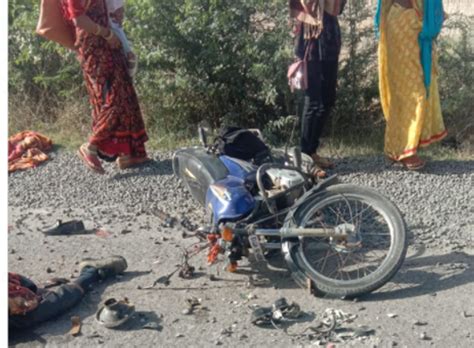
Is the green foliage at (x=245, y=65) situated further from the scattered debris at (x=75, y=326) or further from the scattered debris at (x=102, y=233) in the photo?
the scattered debris at (x=75, y=326)

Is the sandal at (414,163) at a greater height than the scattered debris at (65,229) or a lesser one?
greater

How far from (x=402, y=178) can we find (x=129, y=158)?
8.37ft

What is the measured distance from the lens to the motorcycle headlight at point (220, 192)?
194 inches

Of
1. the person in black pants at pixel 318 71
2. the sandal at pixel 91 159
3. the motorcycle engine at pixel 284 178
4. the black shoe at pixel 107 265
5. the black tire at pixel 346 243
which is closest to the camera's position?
the black tire at pixel 346 243

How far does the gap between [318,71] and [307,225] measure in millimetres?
2040

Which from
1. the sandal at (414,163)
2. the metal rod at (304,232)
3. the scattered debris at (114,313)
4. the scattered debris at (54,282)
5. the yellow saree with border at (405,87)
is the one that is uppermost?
the yellow saree with border at (405,87)

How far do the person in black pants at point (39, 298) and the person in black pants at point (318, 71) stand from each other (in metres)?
2.28

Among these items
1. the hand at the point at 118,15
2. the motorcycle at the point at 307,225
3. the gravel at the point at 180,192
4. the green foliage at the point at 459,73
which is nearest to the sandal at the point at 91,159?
the gravel at the point at 180,192

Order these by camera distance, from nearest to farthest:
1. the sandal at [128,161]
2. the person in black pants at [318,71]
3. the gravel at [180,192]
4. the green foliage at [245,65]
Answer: the gravel at [180,192]
the person in black pants at [318,71]
the sandal at [128,161]
the green foliage at [245,65]

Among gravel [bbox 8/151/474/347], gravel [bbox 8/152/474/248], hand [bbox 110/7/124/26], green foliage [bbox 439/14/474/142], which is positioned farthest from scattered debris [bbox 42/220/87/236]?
green foliage [bbox 439/14/474/142]

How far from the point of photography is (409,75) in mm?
6453

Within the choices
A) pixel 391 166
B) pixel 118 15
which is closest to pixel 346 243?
pixel 391 166

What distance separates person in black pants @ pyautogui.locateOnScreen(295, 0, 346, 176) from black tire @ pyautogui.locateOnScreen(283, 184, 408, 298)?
136 centimetres

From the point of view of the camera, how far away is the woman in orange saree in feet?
21.6
